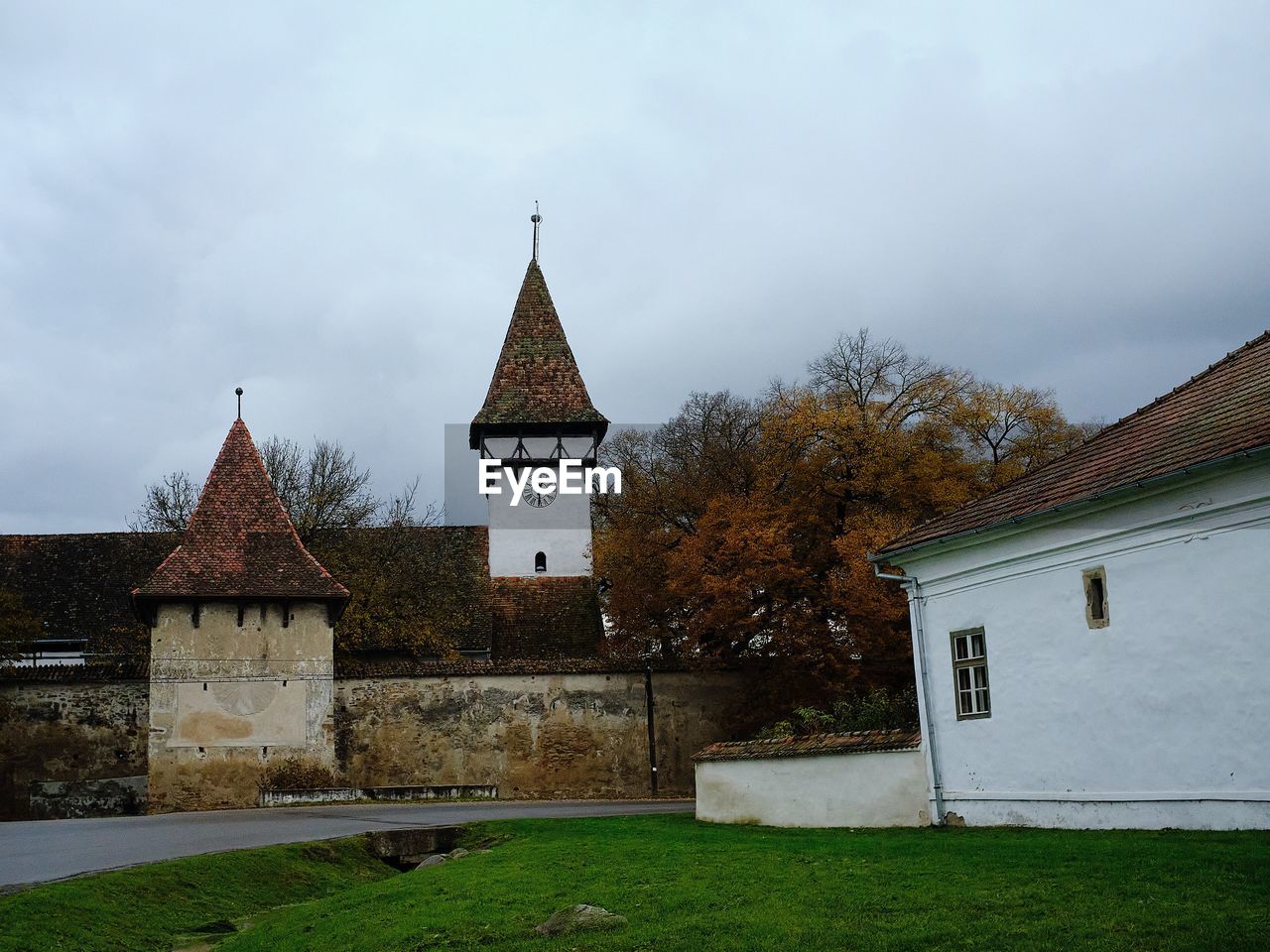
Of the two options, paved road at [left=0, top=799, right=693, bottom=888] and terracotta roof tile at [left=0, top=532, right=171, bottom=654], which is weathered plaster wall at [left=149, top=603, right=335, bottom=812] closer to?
paved road at [left=0, top=799, right=693, bottom=888]

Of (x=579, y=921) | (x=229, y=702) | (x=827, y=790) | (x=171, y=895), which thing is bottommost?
(x=171, y=895)

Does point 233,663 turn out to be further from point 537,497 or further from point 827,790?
point 827,790

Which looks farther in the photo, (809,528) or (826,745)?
(809,528)

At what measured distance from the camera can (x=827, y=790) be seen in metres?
17.9

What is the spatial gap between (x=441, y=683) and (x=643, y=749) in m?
5.28

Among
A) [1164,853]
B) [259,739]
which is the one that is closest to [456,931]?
[1164,853]

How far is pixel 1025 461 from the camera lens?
1433 inches

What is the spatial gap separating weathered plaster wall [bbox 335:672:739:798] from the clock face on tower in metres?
12.5

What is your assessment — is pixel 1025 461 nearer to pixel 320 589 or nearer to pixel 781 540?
pixel 781 540

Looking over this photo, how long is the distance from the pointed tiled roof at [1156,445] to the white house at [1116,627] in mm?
33

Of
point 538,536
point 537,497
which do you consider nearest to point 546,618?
point 538,536

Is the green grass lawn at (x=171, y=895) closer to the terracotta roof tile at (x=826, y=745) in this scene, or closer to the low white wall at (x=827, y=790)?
the low white wall at (x=827, y=790)

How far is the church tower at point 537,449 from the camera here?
43.7 meters

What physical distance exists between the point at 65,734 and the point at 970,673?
22.6m
